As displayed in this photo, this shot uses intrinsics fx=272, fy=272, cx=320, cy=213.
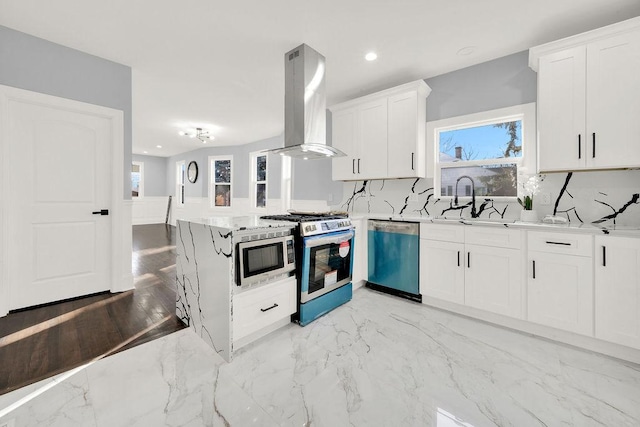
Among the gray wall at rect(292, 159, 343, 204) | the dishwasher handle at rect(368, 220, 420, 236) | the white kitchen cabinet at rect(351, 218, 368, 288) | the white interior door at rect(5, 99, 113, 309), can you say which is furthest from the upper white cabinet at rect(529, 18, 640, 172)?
the white interior door at rect(5, 99, 113, 309)

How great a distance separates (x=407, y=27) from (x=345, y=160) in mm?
1622

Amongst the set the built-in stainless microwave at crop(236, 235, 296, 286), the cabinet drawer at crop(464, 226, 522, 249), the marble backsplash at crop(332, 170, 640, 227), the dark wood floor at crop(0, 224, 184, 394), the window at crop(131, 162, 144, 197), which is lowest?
the dark wood floor at crop(0, 224, 184, 394)

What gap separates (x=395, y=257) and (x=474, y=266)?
30.3 inches

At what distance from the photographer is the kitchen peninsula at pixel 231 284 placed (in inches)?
71.6

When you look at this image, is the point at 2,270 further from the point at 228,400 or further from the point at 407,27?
the point at 407,27

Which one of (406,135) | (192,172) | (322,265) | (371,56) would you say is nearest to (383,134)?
(406,135)

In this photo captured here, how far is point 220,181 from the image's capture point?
25.5 ft

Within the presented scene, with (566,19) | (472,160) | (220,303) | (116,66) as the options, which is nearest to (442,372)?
(220,303)

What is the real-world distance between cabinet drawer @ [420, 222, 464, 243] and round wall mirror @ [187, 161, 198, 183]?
7.33 meters

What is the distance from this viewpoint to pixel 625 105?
2002 millimetres

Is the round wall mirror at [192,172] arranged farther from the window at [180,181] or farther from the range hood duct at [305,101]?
the range hood duct at [305,101]

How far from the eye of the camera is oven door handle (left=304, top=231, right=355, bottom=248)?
227cm

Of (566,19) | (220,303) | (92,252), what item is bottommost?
(220,303)

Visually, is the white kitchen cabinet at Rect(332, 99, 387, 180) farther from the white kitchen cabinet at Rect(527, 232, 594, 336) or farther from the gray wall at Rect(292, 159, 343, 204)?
the white kitchen cabinet at Rect(527, 232, 594, 336)
